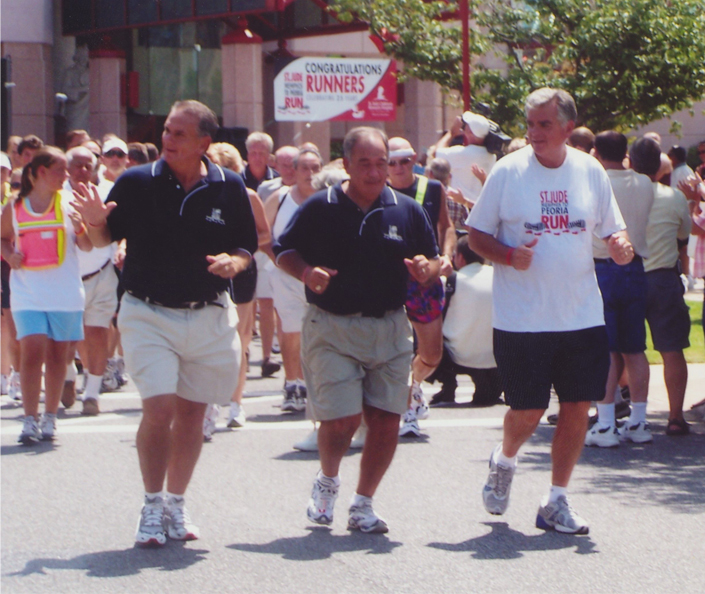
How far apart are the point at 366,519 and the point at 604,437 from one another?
8.53ft

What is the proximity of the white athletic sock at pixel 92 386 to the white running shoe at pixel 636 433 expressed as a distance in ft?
12.7

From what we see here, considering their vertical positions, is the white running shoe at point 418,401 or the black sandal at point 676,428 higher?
the white running shoe at point 418,401

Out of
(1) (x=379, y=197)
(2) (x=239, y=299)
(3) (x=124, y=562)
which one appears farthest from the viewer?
(2) (x=239, y=299)

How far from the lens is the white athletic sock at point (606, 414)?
25.6 feet

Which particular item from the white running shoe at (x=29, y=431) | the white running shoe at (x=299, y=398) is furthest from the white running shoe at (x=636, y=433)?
the white running shoe at (x=29, y=431)

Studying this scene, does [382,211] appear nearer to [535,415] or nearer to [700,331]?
[535,415]

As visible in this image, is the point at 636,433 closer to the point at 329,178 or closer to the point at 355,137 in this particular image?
the point at 329,178

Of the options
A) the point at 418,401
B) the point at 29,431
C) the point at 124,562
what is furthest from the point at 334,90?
the point at 124,562

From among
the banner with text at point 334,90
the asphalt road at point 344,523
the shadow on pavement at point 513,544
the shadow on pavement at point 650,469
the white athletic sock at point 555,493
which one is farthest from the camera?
the banner with text at point 334,90

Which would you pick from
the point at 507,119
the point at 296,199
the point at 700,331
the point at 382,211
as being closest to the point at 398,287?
the point at 382,211

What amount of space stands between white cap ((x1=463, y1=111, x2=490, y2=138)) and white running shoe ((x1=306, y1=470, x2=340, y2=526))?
4472 millimetres

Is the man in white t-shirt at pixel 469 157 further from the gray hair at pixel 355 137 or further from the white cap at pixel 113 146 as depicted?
the gray hair at pixel 355 137

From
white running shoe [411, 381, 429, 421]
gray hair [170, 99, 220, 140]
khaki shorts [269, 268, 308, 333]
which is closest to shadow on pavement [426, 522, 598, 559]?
gray hair [170, 99, 220, 140]

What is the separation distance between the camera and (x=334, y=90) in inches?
765
